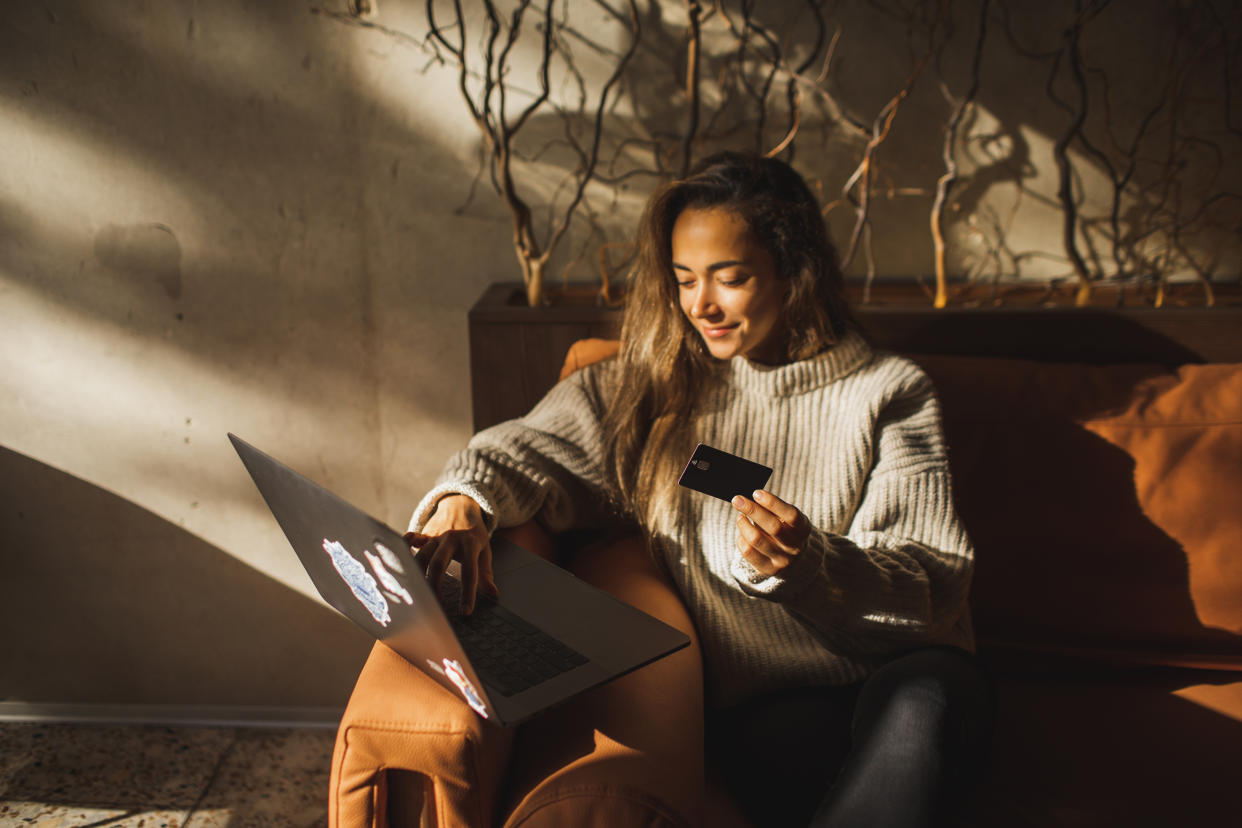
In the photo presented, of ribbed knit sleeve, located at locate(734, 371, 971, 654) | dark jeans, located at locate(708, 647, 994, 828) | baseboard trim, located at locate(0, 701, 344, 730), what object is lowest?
baseboard trim, located at locate(0, 701, 344, 730)

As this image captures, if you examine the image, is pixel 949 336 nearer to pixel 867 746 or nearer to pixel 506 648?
pixel 867 746

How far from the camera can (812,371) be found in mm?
1234

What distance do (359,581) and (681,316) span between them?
628 millimetres

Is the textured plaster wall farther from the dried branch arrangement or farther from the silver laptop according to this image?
the silver laptop

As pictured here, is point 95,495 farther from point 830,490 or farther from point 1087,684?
point 1087,684

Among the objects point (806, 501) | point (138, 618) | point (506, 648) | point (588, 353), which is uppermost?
point (588, 353)

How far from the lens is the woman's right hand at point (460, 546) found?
1.01m

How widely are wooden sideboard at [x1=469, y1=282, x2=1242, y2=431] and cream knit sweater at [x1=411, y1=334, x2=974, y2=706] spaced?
8.0 inches

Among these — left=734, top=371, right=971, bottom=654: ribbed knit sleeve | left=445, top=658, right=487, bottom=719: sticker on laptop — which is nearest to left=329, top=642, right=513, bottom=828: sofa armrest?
left=445, top=658, right=487, bottom=719: sticker on laptop

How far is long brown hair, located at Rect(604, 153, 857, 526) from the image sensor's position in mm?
1192

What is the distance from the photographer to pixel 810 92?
1.59 metres

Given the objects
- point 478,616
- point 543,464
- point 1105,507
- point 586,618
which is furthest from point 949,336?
point 478,616

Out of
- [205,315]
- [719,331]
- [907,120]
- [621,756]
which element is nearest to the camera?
[621,756]

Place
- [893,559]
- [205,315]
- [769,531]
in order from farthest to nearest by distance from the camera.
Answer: [205,315]
[893,559]
[769,531]
